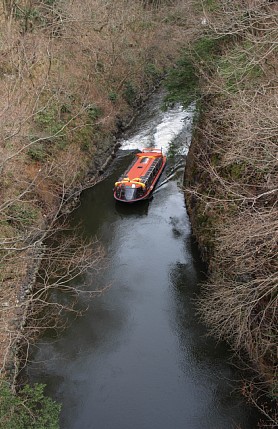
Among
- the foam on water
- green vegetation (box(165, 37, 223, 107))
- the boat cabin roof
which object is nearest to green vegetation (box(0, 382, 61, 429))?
green vegetation (box(165, 37, 223, 107))

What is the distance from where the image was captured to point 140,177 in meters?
20.2

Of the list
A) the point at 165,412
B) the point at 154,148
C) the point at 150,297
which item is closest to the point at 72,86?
the point at 154,148

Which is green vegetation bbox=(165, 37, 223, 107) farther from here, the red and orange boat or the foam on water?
the foam on water

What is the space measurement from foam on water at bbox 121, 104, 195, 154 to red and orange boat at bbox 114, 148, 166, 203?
2.20 m

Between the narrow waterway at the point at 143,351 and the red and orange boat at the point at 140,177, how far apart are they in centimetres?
145

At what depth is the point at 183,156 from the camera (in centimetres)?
2406

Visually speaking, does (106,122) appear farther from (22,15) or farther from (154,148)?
(22,15)

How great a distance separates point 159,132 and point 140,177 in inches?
293

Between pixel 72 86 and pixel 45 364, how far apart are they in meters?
16.2

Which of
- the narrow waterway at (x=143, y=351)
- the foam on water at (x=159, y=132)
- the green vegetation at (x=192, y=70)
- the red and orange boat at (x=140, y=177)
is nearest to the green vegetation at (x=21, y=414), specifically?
the narrow waterway at (x=143, y=351)

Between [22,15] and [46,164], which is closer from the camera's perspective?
[46,164]

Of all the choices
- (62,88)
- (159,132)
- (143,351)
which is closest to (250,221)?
(143,351)

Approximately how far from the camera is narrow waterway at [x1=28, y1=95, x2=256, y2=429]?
11086mm

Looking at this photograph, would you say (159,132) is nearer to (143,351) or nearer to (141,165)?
(141,165)
